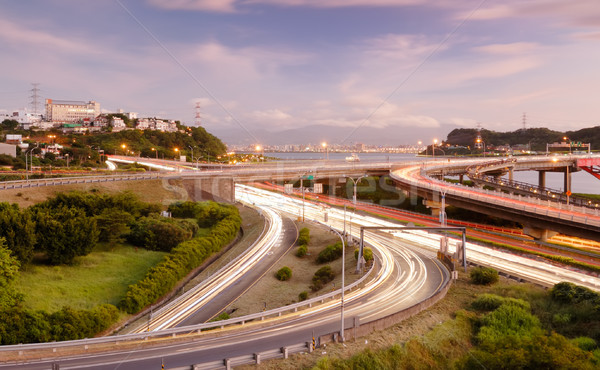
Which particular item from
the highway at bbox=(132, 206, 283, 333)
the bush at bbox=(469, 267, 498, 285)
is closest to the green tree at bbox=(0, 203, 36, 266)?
the highway at bbox=(132, 206, 283, 333)

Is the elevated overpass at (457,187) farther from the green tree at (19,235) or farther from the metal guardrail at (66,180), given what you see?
the green tree at (19,235)

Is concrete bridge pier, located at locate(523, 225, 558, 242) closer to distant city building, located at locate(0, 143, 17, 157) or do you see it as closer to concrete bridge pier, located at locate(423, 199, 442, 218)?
concrete bridge pier, located at locate(423, 199, 442, 218)

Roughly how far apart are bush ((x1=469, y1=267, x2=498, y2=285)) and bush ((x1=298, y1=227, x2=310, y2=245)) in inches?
802

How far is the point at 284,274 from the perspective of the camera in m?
42.0

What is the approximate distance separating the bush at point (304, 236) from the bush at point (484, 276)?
20371 millimetres

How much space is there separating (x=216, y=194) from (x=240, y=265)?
104 ft

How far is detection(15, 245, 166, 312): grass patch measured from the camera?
32406 millimetres

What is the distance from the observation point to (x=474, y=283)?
115 ft

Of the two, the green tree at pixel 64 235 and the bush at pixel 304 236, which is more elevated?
the green tree at pixel 64 235

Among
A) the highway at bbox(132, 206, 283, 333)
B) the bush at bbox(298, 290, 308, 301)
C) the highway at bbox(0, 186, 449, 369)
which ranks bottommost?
the bush at bbox(298, 290, 308, 301)

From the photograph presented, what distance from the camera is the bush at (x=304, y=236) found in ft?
169

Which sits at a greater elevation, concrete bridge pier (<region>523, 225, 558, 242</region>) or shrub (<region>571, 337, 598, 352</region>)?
concrete bridge pier (<region>523, 225, 558, 242</region>)

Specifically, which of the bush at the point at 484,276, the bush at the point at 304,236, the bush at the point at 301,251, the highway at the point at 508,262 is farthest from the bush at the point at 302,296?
the highway at the point at 508,262

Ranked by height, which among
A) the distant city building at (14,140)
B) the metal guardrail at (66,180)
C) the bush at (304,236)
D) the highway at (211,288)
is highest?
the distant city building at (14,140)
